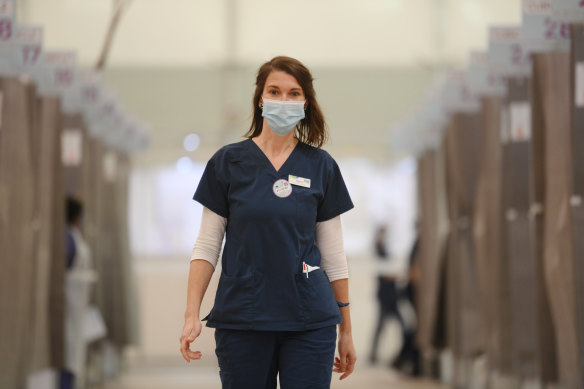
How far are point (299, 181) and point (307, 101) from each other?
261 millimetres

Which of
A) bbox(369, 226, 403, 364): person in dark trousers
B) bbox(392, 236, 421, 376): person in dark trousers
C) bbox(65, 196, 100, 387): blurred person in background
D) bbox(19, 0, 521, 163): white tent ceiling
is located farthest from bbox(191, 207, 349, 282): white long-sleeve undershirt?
bbox(19, 0, 521, 163): white tent ceiling

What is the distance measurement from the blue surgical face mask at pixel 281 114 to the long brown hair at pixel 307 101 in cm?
7

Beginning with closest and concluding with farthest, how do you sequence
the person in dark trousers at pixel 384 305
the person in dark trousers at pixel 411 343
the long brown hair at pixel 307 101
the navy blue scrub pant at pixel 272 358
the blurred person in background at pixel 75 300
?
the navy blue scrub pant at pixel 272 358 → the long brown hair at pixel 307 101 → the blurred person in background at pixel 75 300 → the person in dark trousers at pixel 411 343 → the person in dark trousers at pixel 384 305

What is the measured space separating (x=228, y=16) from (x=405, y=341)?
588 cm

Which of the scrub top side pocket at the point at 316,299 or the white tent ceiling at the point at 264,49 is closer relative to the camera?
the scrub top side pocket at the point at 316,299

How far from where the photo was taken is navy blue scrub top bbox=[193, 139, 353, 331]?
87.5 inches

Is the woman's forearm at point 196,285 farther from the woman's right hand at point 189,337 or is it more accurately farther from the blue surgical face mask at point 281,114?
the blue surgical face mask at point 281,114

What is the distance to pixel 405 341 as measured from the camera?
8008 mm

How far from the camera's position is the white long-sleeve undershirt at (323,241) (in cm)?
233

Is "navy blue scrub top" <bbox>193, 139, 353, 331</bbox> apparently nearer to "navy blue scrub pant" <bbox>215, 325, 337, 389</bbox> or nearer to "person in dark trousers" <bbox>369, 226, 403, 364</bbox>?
"navy blue scrub pant" <bbox>215, 325, 337, 389</bbox>

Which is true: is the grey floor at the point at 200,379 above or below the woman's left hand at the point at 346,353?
below

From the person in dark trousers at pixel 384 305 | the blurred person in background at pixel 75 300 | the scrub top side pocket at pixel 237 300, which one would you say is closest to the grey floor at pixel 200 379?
the person in dark trousers at pixel 384 305

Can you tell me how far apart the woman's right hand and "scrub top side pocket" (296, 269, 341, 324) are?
288 millimetres

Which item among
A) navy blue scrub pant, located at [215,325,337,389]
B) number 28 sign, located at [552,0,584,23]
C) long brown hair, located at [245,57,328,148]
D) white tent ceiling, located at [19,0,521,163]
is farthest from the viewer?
white tent ceiling, located at [19,0,521,163]
